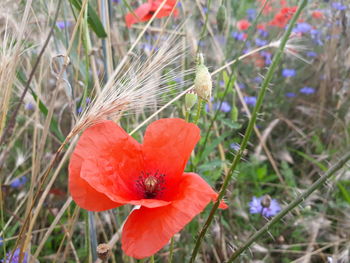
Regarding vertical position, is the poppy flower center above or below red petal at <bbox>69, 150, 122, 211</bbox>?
below

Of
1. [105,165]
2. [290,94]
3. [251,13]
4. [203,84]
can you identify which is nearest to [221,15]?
[203,84]

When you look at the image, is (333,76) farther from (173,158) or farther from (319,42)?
(173,158)

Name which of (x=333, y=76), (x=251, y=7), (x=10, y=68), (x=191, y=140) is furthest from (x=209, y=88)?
(x=251, y=7)

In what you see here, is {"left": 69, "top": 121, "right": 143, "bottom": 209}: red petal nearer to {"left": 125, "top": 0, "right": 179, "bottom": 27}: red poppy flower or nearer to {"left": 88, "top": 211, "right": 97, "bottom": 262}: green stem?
{"left": 88, "top": 211, "right": 97, "bottom": 262}: green stem

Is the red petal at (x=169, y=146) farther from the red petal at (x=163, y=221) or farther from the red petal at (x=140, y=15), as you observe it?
the red petal at (x=140, y=15)

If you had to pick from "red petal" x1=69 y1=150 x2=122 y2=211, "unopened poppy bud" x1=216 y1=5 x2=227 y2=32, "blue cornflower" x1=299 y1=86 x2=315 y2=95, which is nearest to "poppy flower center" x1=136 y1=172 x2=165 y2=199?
"red petal" x1=69 y1=150 x2=122 y2=211

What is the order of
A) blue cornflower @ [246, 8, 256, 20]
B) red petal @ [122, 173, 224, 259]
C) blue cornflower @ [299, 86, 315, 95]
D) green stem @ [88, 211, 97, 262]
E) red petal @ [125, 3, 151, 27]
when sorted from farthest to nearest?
blue cornflower @ [246, 8, 256, 20] < blue cornflower @ [299, 86, 315, 95] < red petal @ [125, 3, 151, 27] < green stem @ [88, 211, 97, 262] < red petal @ [122, 173, 224, 259]

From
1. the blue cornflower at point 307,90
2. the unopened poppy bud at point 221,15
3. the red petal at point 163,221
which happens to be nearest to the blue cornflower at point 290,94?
the blue cornflower at point 307,90
